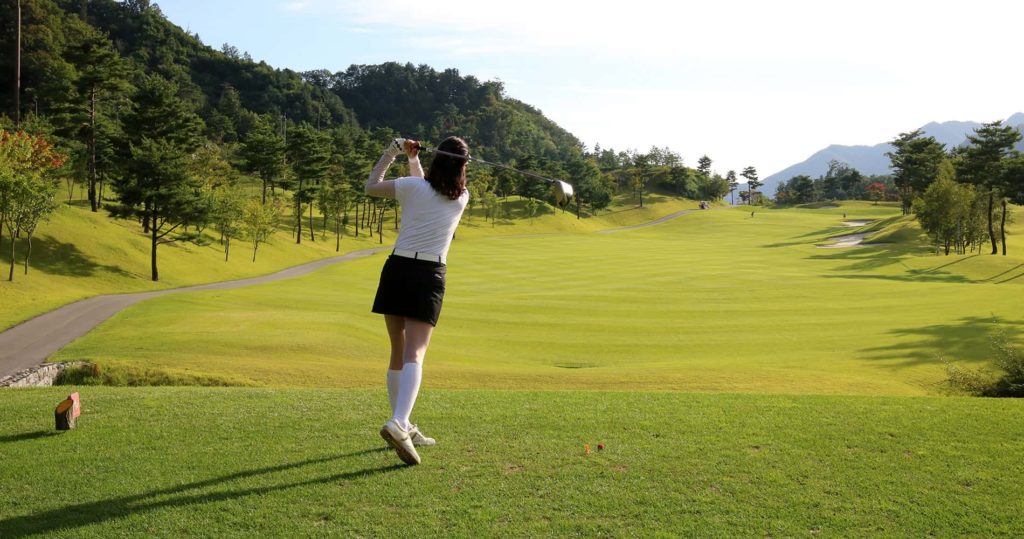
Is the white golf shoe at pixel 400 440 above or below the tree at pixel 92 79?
below

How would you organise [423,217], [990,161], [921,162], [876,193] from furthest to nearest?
[876,193] → [921,162] → [990,161] → [423,217]

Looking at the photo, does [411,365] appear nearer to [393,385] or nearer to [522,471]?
[393,385]

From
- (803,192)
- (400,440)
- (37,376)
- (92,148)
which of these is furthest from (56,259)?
(803,192)

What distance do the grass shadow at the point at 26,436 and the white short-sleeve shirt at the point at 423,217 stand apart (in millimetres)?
3977

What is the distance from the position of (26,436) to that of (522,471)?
16.2 feet

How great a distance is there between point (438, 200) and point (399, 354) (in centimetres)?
154

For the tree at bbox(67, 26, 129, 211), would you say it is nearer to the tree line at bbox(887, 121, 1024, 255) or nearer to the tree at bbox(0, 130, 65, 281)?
the tree at bbox(0, 130, 65, 281)

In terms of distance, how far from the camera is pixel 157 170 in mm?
46188

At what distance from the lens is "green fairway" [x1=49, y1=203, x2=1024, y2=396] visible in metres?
18.6

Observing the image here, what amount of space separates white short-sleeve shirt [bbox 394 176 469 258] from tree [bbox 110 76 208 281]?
4584cm

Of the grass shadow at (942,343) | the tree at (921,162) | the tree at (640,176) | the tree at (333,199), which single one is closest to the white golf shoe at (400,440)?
the grass shadow at (942,343)

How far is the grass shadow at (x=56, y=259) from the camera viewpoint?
41634 millimetres

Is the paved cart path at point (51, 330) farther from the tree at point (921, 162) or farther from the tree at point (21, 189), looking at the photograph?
the tree at point (921, 162)

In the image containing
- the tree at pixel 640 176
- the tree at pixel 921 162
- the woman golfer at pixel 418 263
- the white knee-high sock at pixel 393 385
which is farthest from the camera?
the tree at pixel 640 176
